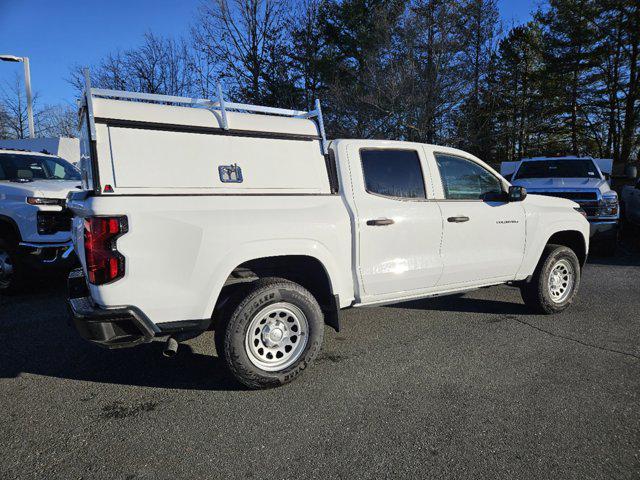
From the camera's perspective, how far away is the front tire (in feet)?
10.4

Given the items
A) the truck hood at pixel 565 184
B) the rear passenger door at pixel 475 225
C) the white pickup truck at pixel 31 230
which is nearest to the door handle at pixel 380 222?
the rear passenger door at pixel 475 225

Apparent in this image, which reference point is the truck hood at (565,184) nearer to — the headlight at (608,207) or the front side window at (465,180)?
the headlight at (608,207)

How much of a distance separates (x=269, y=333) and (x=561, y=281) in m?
3.75

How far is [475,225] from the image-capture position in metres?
4.40

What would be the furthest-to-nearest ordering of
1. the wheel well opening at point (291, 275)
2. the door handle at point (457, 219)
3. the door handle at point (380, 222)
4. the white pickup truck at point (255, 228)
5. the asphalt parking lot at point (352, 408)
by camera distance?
the door handle at point (457, 219) < the door handle at point (380, 222) < the wheel well opening at point (291, 275) < the white pickup truck at point (255, 228) < the asphalt parking lot at point (352, 408)

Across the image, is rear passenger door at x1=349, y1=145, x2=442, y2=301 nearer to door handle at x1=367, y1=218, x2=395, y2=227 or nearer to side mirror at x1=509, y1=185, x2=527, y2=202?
door handle at x1=367, y1=218, x2=395, y2=227

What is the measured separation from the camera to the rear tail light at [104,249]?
9.05 feet

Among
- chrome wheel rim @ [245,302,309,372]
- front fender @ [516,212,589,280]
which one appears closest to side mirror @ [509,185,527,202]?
front fender @ [516,212,589,280]

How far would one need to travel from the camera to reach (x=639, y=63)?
22859 mm

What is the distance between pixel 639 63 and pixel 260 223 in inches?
1080

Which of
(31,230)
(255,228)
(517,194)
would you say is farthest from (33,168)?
(517,194)

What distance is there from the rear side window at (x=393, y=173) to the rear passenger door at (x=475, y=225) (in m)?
0.27

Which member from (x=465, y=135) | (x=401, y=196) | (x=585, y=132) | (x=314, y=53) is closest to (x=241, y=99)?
(x=314, y=53)

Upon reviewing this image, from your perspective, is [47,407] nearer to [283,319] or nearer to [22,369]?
[22,369]
